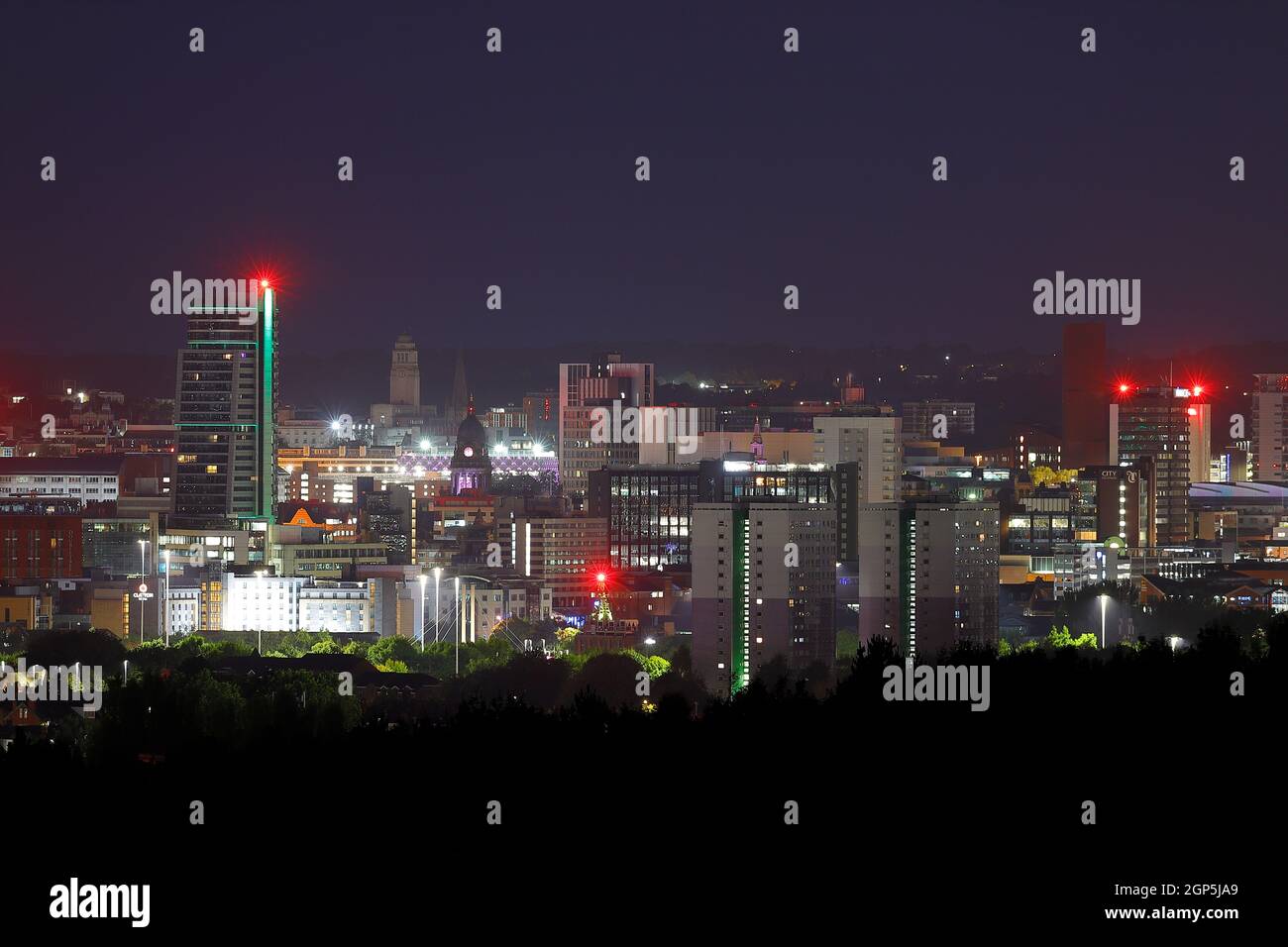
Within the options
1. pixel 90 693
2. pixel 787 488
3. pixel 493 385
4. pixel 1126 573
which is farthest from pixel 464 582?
pixel 493 385

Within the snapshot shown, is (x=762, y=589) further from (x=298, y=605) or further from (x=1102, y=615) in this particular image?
(x=298, y=605)

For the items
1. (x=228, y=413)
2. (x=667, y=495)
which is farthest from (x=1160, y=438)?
(x=228, y=413)

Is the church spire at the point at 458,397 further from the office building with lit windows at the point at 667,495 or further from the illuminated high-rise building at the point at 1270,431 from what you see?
the office building with lit windows at the point at 667,495

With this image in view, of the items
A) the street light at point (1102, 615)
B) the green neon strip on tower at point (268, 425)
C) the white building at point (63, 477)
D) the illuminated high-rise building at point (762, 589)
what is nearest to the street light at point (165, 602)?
the green neon strip on tower at point (268, 425)

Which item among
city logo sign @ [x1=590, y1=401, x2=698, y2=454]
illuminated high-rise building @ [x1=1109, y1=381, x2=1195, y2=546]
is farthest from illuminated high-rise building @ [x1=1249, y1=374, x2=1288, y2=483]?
city logo sign @ [x1=590, y1=401, x2=698, y2=454]

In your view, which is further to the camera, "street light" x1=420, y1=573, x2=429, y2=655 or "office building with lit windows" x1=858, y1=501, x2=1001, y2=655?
"street light" x1=420, y1=573, x2=429, y2=655
